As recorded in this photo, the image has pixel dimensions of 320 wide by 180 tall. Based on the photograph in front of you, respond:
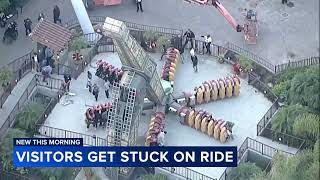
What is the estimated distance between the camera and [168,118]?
7431 centimetres

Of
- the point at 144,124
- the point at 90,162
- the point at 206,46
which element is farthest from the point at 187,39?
the point at 90,162

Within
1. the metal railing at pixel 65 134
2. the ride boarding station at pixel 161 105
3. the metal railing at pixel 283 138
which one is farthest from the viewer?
the metal railing at pixel 65 134

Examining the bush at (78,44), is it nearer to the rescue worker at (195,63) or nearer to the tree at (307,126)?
the rescue worker at (195,63)

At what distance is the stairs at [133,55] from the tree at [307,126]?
23.8 ft

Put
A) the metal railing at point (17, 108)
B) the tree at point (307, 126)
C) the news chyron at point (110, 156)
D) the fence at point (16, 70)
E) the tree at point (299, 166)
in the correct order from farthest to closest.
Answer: the fence at point (16, 70) → the metal railing at point (17, 108) → the tree at point (307, 126) → the news chyron at point (110, 156) → the tree at point (299, 166)

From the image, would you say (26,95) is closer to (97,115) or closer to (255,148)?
(97,115)

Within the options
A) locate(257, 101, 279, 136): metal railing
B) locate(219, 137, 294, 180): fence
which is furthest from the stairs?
locate(257, 101, 279, 136): metal railing

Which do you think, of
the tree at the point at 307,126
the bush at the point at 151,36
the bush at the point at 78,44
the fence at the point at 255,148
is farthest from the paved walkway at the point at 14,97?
the tree at the point at 307,126

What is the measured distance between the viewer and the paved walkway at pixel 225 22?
3088 inches

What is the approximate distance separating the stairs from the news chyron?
Result: 12.4 ft

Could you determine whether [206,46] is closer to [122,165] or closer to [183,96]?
[183,96]

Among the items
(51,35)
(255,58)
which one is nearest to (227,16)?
(255,58)

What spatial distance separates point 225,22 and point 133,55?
11867mm

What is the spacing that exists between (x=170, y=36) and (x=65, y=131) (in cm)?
897
